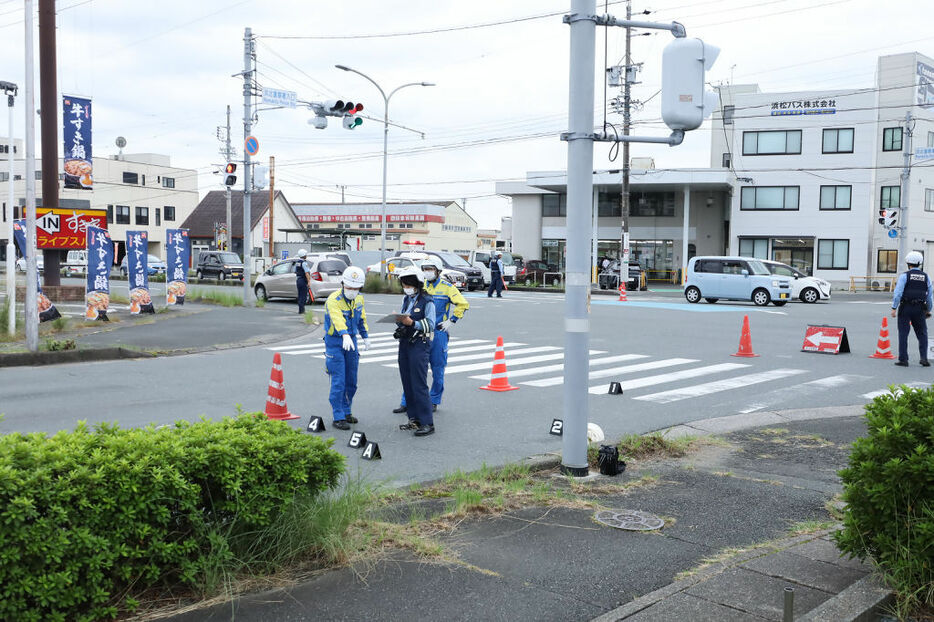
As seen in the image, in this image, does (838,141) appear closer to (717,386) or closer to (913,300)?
(913,300)

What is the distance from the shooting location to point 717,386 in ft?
38.3

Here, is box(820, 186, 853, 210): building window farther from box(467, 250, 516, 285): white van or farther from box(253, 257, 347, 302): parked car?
box(253, 257, 347, 302): parked car

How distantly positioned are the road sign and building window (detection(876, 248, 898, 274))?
39.4 metres

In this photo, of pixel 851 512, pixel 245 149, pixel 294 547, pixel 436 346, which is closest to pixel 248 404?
pixel 436 346

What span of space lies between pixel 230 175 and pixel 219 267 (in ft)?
61.6

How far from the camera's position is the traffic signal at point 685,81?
5.84 metres

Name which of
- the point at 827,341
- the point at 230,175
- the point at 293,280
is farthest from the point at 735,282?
the point at 230,175

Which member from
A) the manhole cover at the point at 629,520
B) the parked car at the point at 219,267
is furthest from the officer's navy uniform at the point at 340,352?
the parked car at the point at 219,267

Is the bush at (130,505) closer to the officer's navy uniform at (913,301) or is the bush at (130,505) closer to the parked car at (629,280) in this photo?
the officer's navy uniform at (913,301)

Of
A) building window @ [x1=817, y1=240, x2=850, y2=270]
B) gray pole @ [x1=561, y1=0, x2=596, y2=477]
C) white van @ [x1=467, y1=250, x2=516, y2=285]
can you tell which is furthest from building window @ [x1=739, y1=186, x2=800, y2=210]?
gray pole @ [x1=561, y1=0, x2=596, y2=477]

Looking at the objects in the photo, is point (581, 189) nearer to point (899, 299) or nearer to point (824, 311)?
point (899, 299)

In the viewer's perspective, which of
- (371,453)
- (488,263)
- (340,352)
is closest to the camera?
(371,453)

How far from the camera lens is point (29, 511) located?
320 cm

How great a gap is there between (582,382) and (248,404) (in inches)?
204
